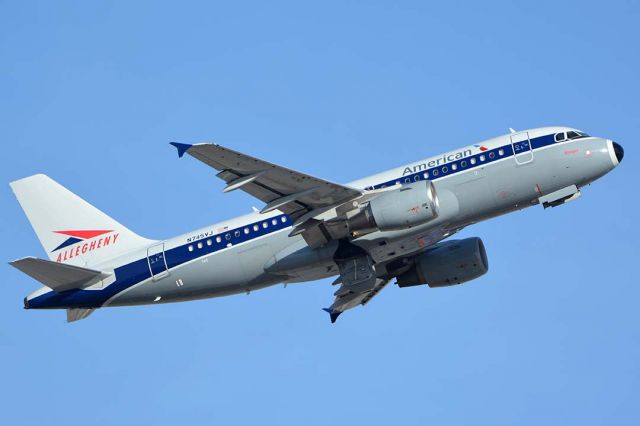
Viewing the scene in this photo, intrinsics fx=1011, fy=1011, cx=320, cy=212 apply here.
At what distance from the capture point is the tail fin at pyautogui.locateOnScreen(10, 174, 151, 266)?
51781mm

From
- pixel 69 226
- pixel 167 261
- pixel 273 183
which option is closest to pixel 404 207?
pixel 273 183

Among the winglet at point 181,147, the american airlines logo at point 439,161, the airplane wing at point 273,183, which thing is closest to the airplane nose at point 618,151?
the american airlines logo at point 439,161

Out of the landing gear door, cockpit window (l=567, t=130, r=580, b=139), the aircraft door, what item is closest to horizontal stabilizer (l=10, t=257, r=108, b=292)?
the aircraft door

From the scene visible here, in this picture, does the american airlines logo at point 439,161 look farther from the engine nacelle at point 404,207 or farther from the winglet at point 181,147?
the winglet at point 181,147

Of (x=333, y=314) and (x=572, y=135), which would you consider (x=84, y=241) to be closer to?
(x=333, y=314)

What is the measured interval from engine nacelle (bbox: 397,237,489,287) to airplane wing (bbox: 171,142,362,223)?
8736 millimetres

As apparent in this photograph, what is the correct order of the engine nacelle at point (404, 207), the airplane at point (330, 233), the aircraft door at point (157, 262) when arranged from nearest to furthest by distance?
the engine nacelle at point (404, 207)
the airplane at point (330, 233)
the aircraft door at point (157, 262)

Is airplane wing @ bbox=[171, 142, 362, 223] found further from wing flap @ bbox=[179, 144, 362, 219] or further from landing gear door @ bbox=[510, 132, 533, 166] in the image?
landing gear door @ bbox=[510, 132, 533, 166]

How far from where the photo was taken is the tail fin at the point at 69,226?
51.8 m

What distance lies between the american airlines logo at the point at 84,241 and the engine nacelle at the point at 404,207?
1479 centimetres

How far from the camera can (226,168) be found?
41.5 m

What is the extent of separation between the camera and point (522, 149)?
154 ft

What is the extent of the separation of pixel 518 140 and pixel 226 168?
1439 cm

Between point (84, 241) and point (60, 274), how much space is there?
13.0ft
